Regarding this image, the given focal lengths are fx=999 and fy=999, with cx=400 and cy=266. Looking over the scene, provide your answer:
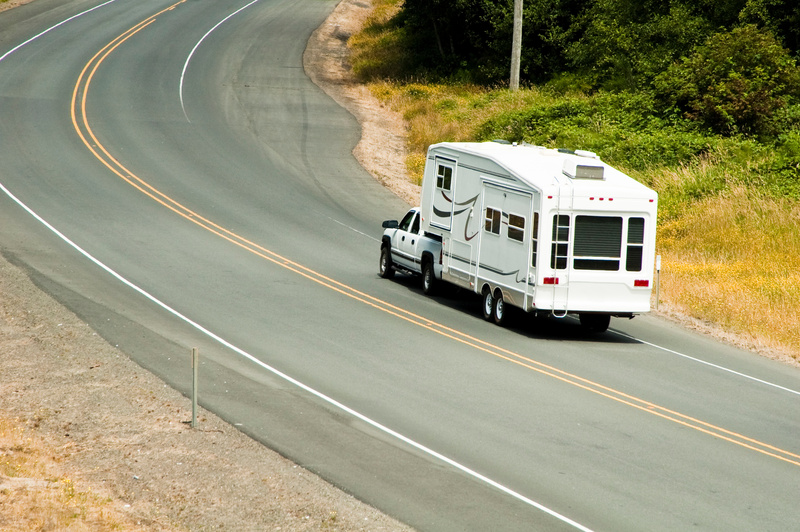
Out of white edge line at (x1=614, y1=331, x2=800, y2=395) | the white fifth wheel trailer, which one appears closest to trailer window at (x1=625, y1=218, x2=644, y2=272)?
the white fifth wheel trailer

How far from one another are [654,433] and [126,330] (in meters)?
9.78

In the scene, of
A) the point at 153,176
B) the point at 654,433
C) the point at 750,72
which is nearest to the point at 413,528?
the point at 654,433

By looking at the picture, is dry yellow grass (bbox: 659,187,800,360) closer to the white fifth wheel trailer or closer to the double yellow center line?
the white fifth wheel trailer

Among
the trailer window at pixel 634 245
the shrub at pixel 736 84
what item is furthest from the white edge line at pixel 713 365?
the shrub at pixel 736 84

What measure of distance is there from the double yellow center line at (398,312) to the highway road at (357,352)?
0.21 ft

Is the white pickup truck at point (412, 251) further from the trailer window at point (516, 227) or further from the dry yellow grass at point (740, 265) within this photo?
the dry yellow grass at point (740, 265)

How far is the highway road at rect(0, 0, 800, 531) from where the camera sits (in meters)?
11.7

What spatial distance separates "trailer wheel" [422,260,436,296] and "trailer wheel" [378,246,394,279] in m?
1.55

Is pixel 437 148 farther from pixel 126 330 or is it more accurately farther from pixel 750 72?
pixel 750 72

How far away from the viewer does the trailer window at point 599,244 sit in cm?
1908

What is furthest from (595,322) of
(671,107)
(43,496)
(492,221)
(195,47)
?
(195,47)

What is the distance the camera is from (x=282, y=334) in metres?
18.6

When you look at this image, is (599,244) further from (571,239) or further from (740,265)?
(740,265)

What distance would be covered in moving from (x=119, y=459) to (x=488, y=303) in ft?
32.8
